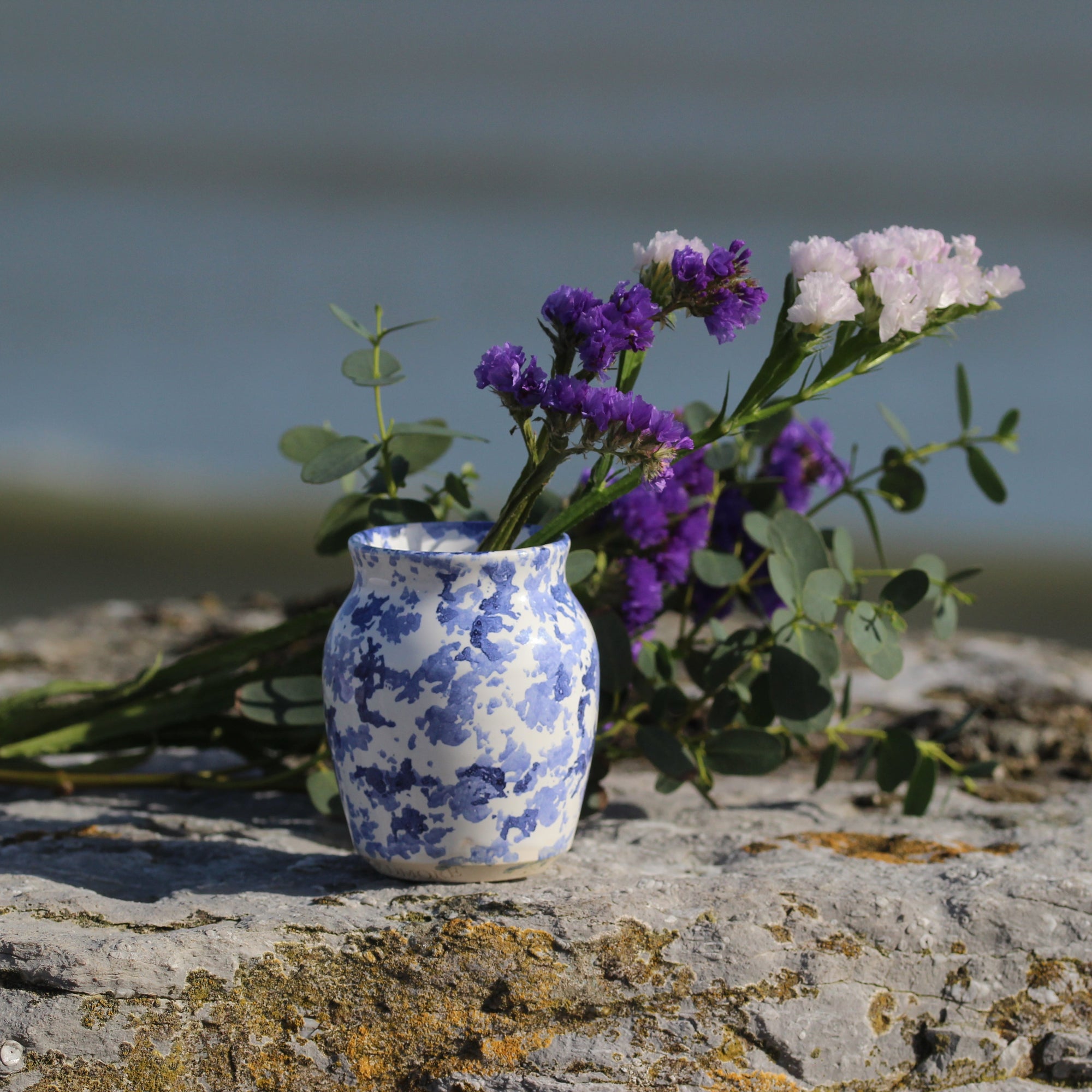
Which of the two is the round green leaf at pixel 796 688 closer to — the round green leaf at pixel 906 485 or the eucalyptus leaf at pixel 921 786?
the eucalyptus leaf at pixel 921 786

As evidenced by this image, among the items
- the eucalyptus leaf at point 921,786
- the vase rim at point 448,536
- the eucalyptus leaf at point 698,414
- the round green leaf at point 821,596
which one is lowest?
the eucalyptus leaf at point 921,786

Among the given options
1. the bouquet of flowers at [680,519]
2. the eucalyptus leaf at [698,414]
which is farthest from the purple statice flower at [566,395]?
the eucalyptus leaf at [698,414]

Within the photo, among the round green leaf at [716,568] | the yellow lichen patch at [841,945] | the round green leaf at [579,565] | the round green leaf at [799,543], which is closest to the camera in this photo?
the yellow lichen patch at [841,945]

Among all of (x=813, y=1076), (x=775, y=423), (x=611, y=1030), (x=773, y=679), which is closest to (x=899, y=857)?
(x=773, y=679)

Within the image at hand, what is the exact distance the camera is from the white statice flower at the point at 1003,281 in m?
1.34

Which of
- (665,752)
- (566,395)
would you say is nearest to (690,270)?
(566,395)

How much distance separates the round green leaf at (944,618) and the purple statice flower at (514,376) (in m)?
0.78

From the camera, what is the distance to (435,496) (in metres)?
1.62

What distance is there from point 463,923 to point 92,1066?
35cm

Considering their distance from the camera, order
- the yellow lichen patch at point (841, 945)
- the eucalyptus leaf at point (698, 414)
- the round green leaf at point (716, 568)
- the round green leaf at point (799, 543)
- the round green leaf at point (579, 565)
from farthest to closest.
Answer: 1. the eucalyptus leaf at point (698, 414)
2. the round green leaf at point (716, 568)
3. the round green leaf at point (799, 543)
4. the round green leaf at point (579, 565)
5. the yellow lichen patch at point (841, 945)

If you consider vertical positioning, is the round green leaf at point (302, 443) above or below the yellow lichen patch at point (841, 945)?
above

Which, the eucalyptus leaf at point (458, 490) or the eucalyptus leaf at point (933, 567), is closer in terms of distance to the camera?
the eucalyptus leaf at point (458, 490)

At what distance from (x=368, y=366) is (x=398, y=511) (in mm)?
183

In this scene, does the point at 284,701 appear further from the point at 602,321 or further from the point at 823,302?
the point at 823,302
